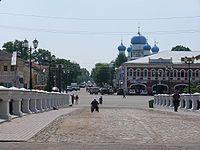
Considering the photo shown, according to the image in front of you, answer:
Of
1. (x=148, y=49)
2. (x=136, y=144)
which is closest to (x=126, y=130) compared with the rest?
(x=136, y=144)

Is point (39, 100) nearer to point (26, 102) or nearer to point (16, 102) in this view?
point (26, 102)

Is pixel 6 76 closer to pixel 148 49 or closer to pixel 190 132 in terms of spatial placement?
pixel 148 49

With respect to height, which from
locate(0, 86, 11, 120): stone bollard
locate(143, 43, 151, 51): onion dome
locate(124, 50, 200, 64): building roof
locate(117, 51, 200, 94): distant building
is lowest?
locate(0, 86, 11, 120): stone bollard

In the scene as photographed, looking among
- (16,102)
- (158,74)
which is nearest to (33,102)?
(16,102)

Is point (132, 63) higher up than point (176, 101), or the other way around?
point (132, 63)

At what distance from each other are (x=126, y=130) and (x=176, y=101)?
25.3 meters

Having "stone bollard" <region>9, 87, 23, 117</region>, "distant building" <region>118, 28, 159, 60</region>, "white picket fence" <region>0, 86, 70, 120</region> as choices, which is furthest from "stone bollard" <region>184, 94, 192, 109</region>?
"distant building" <region>118, 28, 159, 60</region>

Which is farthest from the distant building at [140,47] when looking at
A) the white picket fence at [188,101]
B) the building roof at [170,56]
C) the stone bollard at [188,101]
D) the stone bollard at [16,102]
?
the stone bollard at [16,102]

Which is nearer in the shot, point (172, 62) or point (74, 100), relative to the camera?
point (74, 100)

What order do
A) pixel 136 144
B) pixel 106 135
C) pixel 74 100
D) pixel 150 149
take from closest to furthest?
pixel 150 149 < pixel 136 144 < pixel 106 135 < pixel 74 100

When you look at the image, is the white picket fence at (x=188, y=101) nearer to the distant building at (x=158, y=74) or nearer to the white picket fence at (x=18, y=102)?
the white picket fence at (x=18, y=102)

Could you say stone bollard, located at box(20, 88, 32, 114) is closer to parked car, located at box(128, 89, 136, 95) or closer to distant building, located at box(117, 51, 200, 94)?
distant building, located at box(117, 51, 200, 94)

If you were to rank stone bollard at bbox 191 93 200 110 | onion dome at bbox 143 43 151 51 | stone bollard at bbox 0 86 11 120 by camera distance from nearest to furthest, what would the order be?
stone bollard at bbox 0 86 11 120 → stone bollard at bbox 191 93 200 110 → onion dome at bbox 143 43 151 51

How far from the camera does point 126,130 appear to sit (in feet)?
68.4
